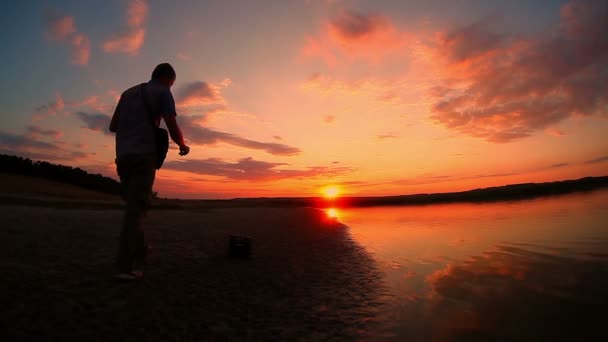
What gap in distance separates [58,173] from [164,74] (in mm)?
33281

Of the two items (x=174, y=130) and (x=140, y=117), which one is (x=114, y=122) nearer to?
(x=140, y=117)

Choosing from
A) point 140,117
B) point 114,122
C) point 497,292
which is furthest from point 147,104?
point 497,292

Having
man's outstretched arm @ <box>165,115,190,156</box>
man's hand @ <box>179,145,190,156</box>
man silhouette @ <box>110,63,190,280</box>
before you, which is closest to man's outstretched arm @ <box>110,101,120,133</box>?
man silhouette @ <box>110,63,190,280</box>

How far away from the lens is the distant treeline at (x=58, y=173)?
2781 centimetres

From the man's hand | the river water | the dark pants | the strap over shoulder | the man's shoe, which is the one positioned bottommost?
the river water

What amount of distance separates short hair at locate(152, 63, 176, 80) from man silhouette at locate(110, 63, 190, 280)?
0.40ft

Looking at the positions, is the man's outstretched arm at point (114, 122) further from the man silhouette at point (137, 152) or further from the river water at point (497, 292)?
the river water at point (497, 292)

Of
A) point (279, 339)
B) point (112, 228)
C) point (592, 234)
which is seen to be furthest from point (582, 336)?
point (112, 228)

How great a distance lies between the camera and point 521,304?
4.05m

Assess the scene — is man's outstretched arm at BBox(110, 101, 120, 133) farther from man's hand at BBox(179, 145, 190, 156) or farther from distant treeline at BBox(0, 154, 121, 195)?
distant treeline at BBox(0, 154, 121, 195)

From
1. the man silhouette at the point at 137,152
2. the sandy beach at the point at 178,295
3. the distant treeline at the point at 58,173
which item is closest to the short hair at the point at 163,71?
the man silhouette at the point at 137,152

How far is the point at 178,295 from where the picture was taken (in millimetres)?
4066

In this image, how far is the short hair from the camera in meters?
4.74

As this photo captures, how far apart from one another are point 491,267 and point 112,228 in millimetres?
10296
